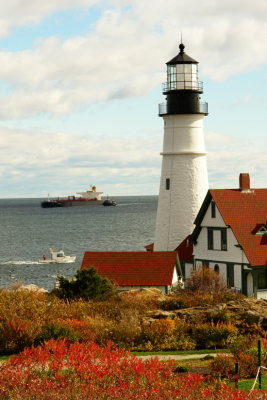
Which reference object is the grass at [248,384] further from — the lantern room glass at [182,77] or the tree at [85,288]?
the lantern room glass at [182,77]

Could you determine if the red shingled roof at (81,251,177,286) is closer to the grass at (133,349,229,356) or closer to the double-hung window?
the double-hung window

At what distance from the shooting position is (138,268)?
36.0m

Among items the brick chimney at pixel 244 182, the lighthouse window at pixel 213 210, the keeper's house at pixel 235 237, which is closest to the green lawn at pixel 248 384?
the keeper's house at pixel 235 237

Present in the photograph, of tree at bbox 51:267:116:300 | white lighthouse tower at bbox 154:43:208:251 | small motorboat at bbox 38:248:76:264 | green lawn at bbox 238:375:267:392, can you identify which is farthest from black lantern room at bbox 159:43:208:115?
small motorboat at bbox 38:248:76:264

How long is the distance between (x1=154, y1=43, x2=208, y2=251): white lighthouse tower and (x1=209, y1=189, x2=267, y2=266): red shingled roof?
309 centimetres

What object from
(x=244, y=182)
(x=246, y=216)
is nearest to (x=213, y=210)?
(x=246, y=216)

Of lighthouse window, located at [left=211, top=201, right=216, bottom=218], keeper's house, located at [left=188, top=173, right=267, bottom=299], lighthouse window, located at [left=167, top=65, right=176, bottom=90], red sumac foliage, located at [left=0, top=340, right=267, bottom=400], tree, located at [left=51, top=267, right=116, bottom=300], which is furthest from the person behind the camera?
lighthouse window, located at [left=167, top=65, right=176, bottom=90]

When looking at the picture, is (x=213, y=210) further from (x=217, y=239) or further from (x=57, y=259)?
(x=57, y=259)

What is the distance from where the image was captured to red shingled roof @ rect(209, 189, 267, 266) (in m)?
36.5

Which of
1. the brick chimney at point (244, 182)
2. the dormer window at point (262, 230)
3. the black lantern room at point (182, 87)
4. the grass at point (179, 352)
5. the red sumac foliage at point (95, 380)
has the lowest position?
the grass at point (179, 352)

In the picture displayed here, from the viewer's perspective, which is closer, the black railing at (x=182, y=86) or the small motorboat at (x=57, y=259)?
the black railing at (x=182, y=86)

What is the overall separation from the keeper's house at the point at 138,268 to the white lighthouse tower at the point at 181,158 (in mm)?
4372

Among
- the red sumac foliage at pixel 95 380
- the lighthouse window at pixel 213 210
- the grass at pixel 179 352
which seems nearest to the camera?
the red sumac foliage at pixel 95 380

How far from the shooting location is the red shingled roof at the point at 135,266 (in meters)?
35.3
